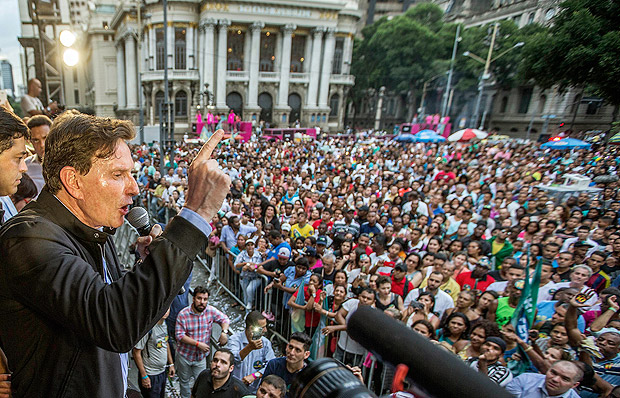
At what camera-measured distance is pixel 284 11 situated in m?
40.7

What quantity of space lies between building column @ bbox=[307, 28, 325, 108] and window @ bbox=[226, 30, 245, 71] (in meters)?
9.37

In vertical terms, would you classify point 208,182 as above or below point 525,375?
above

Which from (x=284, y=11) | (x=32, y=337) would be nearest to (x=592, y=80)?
(x=32, y=337)

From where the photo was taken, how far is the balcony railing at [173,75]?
131ft

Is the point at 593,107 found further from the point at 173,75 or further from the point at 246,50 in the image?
the point at 173,75

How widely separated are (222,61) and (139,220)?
42.9 meters

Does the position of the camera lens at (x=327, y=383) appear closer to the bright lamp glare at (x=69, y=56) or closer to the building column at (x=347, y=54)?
the bright lamp glare at (x=69, y=56)

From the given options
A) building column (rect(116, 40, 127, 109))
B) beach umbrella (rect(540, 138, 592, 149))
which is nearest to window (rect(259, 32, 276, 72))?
building column (rect(116, 40, 127, 109))

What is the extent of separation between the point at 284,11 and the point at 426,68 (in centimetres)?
2012

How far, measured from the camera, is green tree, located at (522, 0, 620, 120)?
773 centimetres

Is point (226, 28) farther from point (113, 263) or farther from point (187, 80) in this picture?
point (113, 263)

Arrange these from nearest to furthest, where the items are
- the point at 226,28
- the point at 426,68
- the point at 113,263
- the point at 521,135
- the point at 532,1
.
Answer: the point at 113,263 → the point at 532,1 → the point at 521,135 → the point at 226,28 → the point at 426,68

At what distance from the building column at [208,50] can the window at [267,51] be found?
7.07m

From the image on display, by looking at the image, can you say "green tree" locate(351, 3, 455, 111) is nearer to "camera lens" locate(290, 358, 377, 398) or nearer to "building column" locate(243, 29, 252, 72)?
"building column" locate(243, 29, 252, 72)
